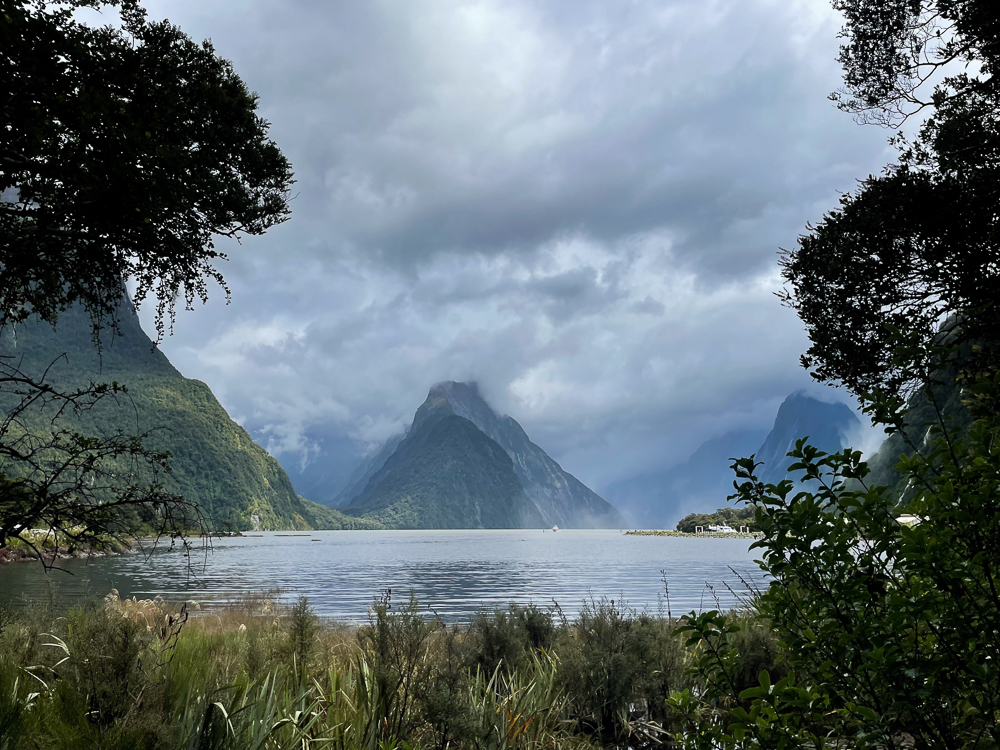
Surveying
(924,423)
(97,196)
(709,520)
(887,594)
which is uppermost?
(97,196)

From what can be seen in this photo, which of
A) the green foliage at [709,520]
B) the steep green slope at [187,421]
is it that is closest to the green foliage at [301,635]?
the steep green slope at [187,421]

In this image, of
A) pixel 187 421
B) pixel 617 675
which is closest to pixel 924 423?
pixel 617 675

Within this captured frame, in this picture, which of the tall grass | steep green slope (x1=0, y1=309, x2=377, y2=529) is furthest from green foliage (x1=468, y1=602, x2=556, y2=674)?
steep green slope (x1=0, y1=309, x2=377, y2=529)

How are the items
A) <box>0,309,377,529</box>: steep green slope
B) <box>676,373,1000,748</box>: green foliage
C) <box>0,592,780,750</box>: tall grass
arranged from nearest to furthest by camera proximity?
<box>676,373,1000,748</box>: green foliage → <box>0,592,780,750</box>: tall grass → <box>0,309,377,529</box>: steep green slope

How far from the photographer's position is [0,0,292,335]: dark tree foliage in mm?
4227

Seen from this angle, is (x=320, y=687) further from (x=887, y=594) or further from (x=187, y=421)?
(x=187, y=421)

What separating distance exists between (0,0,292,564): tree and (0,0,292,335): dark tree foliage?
0.02m

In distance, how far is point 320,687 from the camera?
17.3ft

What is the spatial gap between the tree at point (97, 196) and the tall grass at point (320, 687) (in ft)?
2.99

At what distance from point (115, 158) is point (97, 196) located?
0.38 meters

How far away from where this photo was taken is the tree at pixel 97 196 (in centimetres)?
414

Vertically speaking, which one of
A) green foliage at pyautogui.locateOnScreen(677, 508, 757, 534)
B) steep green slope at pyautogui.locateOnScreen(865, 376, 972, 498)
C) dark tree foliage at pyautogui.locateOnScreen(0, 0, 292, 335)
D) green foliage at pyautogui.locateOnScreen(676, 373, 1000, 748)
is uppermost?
dark tree foliage at pyautogui.locateOnScreen(0, 0, 292, 335)

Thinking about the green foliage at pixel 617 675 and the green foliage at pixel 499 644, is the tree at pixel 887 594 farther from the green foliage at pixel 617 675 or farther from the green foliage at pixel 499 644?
the green foliage at pixel 499 644

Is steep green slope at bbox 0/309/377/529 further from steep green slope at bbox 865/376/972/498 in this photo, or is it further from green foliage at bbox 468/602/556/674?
green foliage at bbox 468/602/556/674
